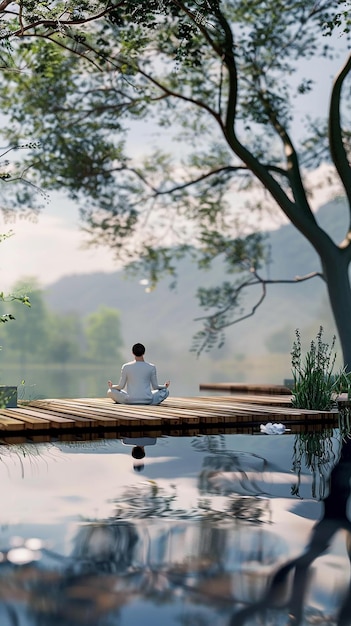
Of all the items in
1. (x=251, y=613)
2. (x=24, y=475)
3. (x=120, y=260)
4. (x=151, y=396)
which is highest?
(x=120, y=260)

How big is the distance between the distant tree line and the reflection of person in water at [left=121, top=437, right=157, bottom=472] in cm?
5338

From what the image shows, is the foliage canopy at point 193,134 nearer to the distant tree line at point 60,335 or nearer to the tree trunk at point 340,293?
the tree trunk at point 340,293

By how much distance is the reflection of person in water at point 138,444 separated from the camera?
18.2ft

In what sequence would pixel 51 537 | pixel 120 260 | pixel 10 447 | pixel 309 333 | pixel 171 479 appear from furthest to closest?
pixel 309 333 → pixel 120 260 → pixel 10 447 → pixel 171 479 → pixel 51 537

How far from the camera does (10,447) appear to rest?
6508 mm

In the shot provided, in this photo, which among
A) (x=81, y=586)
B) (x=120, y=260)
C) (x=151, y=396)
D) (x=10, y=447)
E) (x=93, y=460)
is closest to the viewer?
(x=81, y=586)

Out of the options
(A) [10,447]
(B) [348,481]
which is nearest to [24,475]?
(A) [10,447]

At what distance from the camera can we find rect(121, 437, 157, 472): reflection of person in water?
5539mm

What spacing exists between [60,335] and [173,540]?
63372mm

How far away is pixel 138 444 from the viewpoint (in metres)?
6.62

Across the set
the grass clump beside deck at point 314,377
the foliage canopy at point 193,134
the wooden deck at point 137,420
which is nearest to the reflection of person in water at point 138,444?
the wooden deck at point 137,420

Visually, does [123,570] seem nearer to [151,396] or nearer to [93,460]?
[93,460]

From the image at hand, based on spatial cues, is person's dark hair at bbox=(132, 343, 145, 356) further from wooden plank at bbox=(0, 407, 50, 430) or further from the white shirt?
wooden plank at bbox=(0, 407, 50, 430)

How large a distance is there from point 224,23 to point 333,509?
10955 millimetres
